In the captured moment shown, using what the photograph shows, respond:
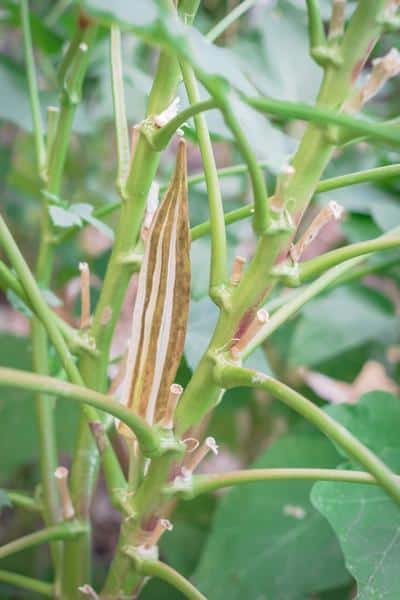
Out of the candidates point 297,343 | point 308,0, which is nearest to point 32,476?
point 297,343

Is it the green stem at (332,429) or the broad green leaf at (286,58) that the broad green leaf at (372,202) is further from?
the green stem at (332,429)

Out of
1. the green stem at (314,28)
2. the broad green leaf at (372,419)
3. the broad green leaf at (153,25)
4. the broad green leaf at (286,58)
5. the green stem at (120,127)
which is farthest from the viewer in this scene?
the broad green leaf at (286,58)

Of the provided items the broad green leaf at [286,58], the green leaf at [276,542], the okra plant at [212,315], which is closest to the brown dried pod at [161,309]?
the okra plant at [212,315]

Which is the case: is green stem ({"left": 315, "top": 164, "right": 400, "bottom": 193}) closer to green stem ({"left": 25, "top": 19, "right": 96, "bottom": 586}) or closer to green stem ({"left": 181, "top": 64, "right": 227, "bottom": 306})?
green stem ({"left": 181, "top": 64, "right": 227, "bottom": 306})

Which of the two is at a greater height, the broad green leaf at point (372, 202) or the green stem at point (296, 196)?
the broad green leaf at point (372, 202)

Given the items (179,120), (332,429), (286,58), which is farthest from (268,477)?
(286,58)

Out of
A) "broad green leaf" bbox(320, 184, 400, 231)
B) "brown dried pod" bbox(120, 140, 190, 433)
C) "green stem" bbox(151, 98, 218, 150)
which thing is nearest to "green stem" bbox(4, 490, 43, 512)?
"brown dried pod" bbox(120, 140, 190, 433)

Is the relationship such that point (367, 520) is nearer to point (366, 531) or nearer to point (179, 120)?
point (366, 531)
